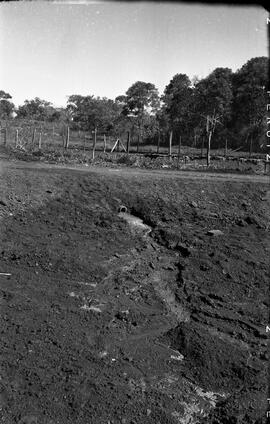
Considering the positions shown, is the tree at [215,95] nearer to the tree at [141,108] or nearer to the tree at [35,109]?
the tree at [141,108]

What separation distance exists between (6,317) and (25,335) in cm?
61

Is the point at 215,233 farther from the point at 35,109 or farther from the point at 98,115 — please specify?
the point at 35,109

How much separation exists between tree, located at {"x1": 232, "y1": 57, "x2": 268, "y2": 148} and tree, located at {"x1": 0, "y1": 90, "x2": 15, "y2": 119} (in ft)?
78.8

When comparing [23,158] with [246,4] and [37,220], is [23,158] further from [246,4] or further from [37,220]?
[246,4]

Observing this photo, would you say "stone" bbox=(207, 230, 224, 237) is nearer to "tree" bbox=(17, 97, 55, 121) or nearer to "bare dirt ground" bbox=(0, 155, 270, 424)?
"bare dirt ground" bbox=(0, 155, 270, 424)

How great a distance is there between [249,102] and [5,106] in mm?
29625

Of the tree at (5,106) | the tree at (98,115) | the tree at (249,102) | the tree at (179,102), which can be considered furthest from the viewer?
the tree at (5,106)

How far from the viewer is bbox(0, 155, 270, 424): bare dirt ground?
575cm

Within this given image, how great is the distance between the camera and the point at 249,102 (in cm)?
3052

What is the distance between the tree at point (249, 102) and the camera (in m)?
29.7

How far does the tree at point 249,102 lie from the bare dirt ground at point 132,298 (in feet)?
61.2

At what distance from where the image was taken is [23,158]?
51.9 feet

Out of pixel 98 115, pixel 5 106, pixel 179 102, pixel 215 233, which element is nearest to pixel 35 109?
pixel 5 106

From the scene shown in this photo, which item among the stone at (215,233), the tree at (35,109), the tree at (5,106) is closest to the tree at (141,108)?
the tree at (5,106)
